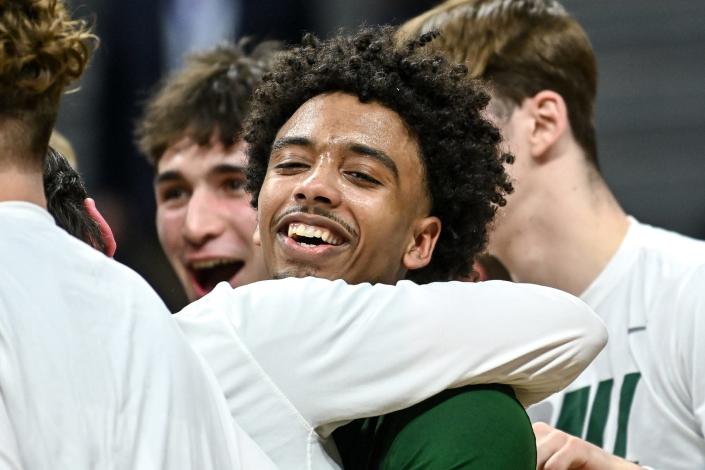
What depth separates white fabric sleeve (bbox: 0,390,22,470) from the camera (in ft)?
4.81

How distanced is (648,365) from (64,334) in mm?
1869

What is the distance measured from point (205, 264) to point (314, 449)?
5.95 ft

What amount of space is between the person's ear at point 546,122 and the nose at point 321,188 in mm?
1165

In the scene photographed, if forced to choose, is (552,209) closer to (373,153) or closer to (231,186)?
(231,186)

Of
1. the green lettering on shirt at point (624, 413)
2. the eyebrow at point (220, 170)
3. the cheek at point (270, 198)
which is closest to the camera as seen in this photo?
the cheek at point (270, 198)

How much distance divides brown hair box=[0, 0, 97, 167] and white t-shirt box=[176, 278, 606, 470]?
0.42 meters

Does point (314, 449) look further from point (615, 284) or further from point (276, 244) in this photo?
point (615, 284)

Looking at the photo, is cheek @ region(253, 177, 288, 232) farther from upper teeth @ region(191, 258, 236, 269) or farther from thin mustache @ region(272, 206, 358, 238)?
upper teeth @ region(191, 258, 236, 269)

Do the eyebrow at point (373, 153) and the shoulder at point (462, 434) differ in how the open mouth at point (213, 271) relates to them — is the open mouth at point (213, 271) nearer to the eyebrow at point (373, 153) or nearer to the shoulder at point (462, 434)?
the eyebrow at point (373, 153)

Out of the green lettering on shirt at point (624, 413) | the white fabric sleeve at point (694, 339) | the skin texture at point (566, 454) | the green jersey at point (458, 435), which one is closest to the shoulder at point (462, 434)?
the green jersey at point (458, 435)

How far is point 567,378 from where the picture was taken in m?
2.18

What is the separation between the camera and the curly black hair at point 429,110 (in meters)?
2.52

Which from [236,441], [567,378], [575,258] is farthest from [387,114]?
[575,258]

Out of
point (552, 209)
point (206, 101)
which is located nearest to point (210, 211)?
point (206, 101)
